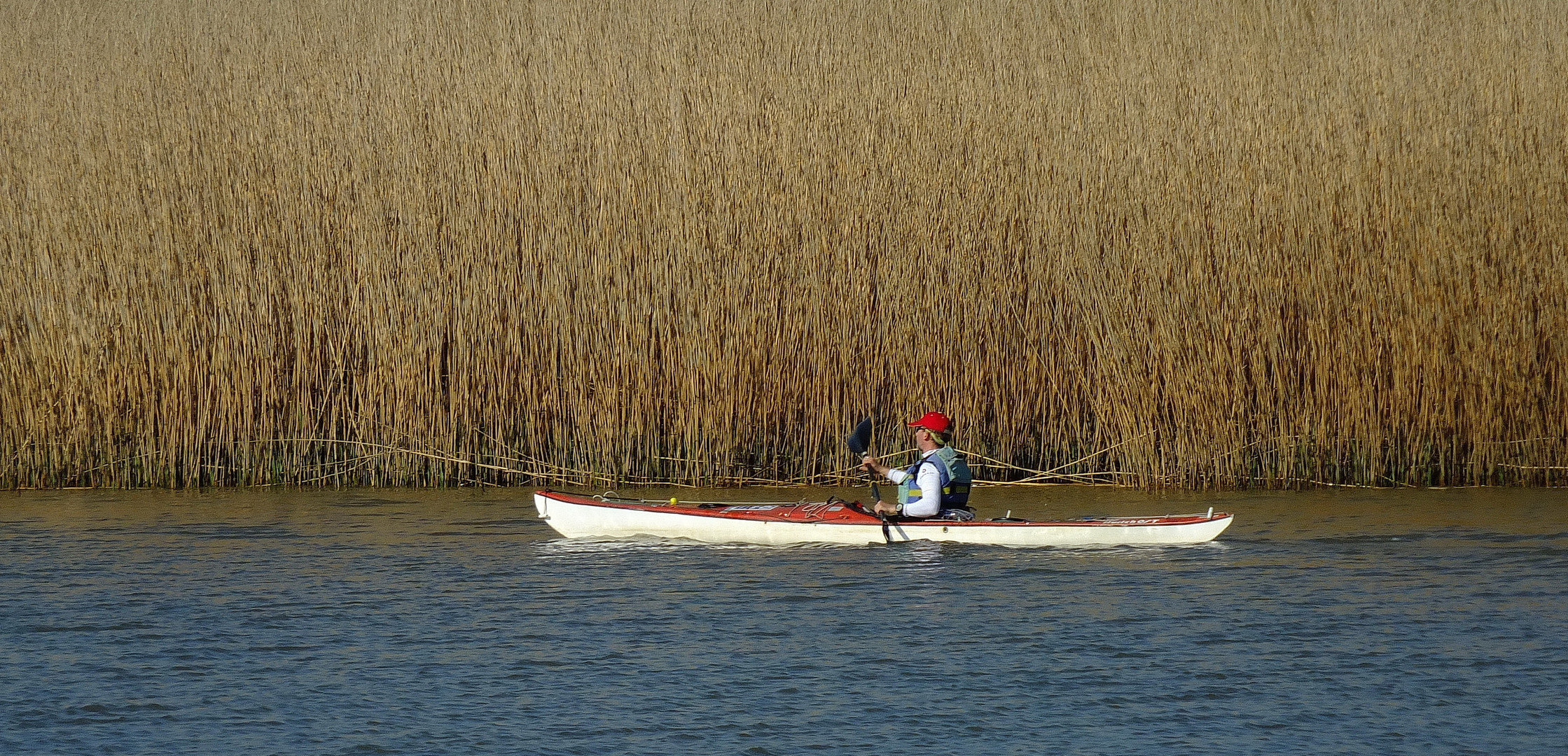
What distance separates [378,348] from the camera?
11.5 metres

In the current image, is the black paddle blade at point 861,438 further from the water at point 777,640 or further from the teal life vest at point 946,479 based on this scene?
the water at point 777,640

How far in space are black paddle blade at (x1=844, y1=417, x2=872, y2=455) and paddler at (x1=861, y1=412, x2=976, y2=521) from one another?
9cm

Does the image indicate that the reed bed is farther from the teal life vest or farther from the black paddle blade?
the teal life vest

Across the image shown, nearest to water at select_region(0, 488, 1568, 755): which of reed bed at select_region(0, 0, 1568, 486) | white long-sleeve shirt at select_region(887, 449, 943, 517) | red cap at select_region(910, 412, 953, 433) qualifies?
white long-sleeve shirt at select_region(887, 449, 943, 517)

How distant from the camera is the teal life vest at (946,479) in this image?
9.72m

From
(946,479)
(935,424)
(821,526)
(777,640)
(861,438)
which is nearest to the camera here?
(777,640)

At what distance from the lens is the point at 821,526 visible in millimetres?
9602

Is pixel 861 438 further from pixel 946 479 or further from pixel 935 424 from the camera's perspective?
pixel 946 479

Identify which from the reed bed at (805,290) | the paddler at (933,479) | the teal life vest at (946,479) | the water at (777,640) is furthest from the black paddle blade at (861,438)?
the reed bed at (805,290)

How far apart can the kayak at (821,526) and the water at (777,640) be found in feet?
0.37

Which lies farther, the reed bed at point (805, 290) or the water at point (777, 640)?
the reed bed at point (805, 290)

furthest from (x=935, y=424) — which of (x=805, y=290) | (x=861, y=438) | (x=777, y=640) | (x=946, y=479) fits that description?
(x=777, y=640)

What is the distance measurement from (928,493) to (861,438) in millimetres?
625

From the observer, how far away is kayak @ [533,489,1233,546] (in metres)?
9.16
